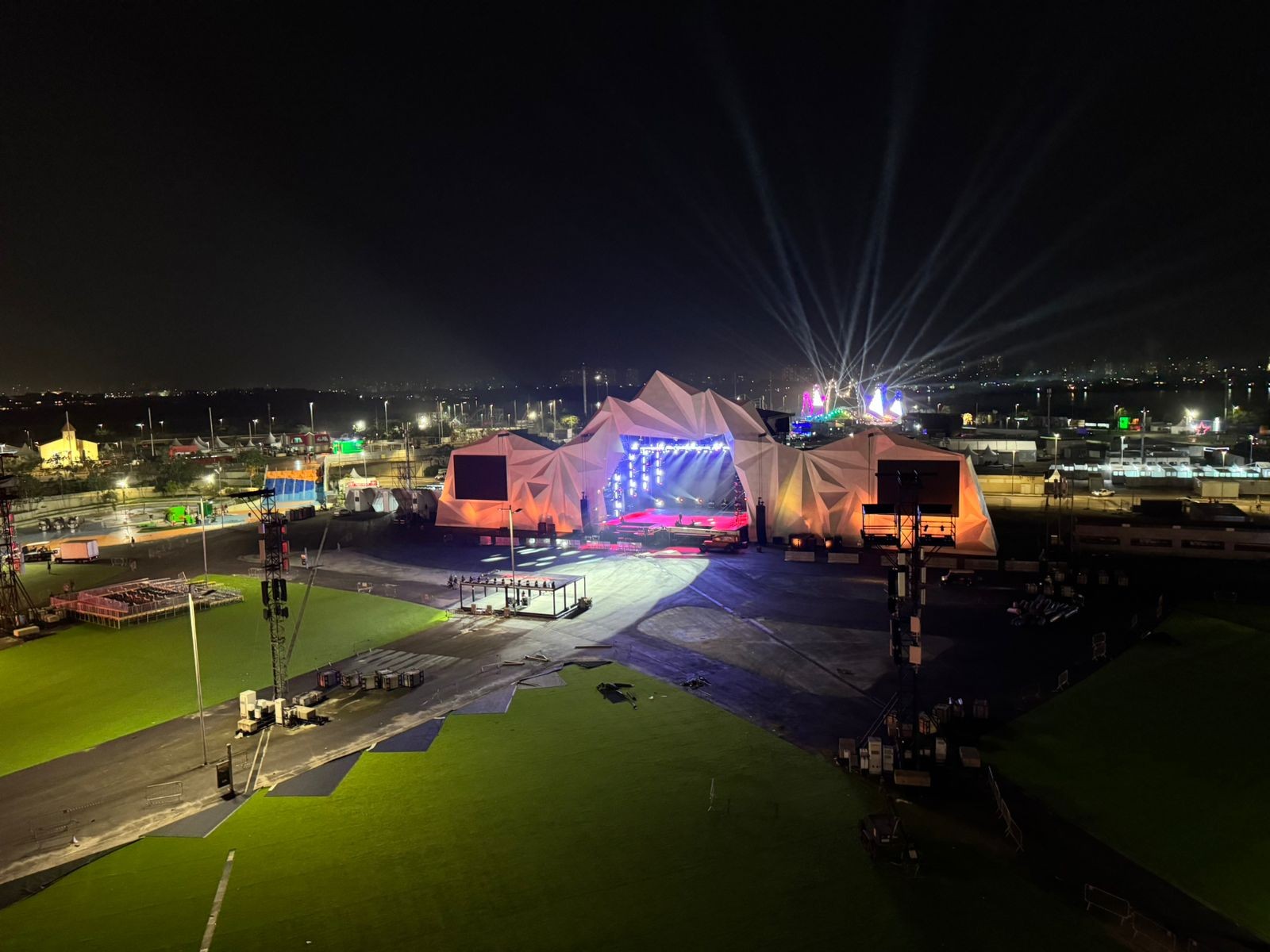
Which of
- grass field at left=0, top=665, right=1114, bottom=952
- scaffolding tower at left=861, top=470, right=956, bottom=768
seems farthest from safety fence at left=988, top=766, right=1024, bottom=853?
scaffolding tower at left=861, top=470, right=956, bottom=768

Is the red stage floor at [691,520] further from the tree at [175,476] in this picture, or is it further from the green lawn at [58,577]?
the tree at [175,476]

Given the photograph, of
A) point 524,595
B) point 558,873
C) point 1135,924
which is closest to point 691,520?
point 524,595

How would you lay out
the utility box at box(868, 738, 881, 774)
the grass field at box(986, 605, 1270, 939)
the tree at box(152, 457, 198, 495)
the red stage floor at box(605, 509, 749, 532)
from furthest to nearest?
the tree at box(152, 457, 198, 495) → the red stage floor at box(605, 509, 749, 532) → the utility box at box(868, 738, 881, 774) → the grass field at box(986, 605, 1270, 939)

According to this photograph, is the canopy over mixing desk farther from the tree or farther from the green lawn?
the tree

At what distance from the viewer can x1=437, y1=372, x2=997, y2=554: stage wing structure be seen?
35906 millimetres

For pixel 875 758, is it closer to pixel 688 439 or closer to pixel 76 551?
pixel 688 439

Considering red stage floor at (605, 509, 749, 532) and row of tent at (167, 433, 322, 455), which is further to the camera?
row of tent at (167, 433, 322, 455)

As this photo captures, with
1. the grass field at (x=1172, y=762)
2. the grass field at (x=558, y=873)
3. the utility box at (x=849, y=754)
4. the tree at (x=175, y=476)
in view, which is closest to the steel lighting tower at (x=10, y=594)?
the grass field at (x=558, y=873)

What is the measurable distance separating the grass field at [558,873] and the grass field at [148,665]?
274 inches

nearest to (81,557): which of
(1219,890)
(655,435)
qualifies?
(655,435)

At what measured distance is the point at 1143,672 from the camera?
64.2 ft

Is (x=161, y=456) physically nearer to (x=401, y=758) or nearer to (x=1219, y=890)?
(x=401, y=758)

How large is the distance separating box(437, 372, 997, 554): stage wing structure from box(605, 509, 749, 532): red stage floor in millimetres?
1905

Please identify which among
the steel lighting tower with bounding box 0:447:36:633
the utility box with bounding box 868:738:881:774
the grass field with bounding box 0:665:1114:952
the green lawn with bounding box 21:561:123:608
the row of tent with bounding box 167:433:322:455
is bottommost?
the grass field with bounding box 0:665:1114:952
